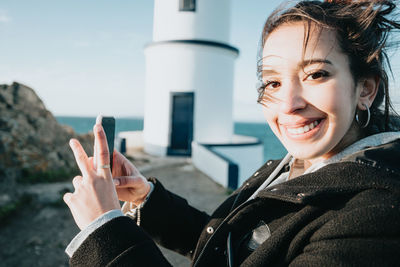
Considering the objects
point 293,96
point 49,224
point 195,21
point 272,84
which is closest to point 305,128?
point 293,96

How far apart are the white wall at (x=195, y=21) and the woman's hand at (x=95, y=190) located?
34.4 feet

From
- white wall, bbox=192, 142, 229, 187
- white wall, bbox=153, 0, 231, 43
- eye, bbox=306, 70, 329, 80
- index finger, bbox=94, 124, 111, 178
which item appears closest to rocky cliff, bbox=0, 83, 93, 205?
white wall, bbox=192, 142, 229, 187

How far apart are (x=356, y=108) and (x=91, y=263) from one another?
4.46 ft

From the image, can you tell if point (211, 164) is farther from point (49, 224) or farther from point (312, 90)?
point (312, 90)

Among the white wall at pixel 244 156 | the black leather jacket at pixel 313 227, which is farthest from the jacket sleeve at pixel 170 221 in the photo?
the white wall at pixel 244 156

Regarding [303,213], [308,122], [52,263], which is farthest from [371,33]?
[52,263]

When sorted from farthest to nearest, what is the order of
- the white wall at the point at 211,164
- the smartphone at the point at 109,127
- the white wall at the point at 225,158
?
the white wall at the point at 225,158 → the white wall at the point at 211,164 → the smartphone at the point at 109,127

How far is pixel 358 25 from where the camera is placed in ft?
4.43

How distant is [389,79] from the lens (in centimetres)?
155

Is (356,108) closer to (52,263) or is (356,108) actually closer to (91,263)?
(91,263)

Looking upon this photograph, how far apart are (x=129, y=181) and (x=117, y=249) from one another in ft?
1.99

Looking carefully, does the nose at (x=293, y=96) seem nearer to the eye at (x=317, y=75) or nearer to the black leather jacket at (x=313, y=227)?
the eye at (x=317, y=75)

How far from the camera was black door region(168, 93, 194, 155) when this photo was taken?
11.1 metres

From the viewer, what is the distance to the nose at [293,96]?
A: 53.4 inches
